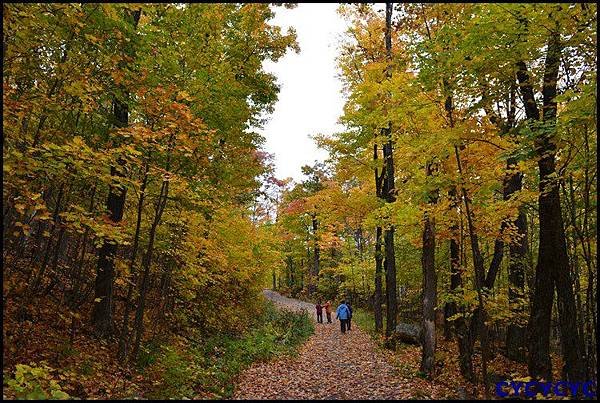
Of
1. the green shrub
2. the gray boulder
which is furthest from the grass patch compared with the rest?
the gray boulder

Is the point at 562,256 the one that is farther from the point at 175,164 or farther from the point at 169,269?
the point at 169,269

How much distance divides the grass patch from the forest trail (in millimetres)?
368

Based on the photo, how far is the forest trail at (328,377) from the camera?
8.52 m

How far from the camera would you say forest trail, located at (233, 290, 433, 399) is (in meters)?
8.52

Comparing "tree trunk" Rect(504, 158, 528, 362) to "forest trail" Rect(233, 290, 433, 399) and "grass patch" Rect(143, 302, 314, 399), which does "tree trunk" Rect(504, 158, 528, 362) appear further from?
"grass patch" Rect(143, 302, 314, 399)

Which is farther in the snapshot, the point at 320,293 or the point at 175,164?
the point at 320,293

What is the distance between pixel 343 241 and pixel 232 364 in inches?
945

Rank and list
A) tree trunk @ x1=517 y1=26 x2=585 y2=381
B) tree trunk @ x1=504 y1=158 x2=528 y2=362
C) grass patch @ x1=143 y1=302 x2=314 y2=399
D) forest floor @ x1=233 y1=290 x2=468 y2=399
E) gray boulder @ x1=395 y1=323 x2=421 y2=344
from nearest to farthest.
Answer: tree trunk @ x1=517 y1=26 x2=585 y2=381
grass patch @ x1=143 y1=302 x2=314 y2=399
forest floor @ x1=233 y1=290 x2=468 y2=399
tree trunk @ x1=504 y1=158 x2=528 y2=362
gray boulder @ x1=395 y1=323 x2=421 y2=344

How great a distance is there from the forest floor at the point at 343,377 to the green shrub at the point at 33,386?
334 centimetres

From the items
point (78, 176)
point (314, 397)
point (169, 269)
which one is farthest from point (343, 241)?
point (78, 176)

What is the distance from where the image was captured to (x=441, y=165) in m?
10.9

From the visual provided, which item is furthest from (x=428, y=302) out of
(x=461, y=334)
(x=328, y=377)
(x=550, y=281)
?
(x=550, y=281)

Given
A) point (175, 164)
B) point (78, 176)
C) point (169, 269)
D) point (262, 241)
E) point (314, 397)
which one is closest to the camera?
point (78, 176)

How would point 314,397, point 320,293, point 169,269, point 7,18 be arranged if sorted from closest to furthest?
point 7,18 < point 314,397 < point 169,269 < point 320,293
